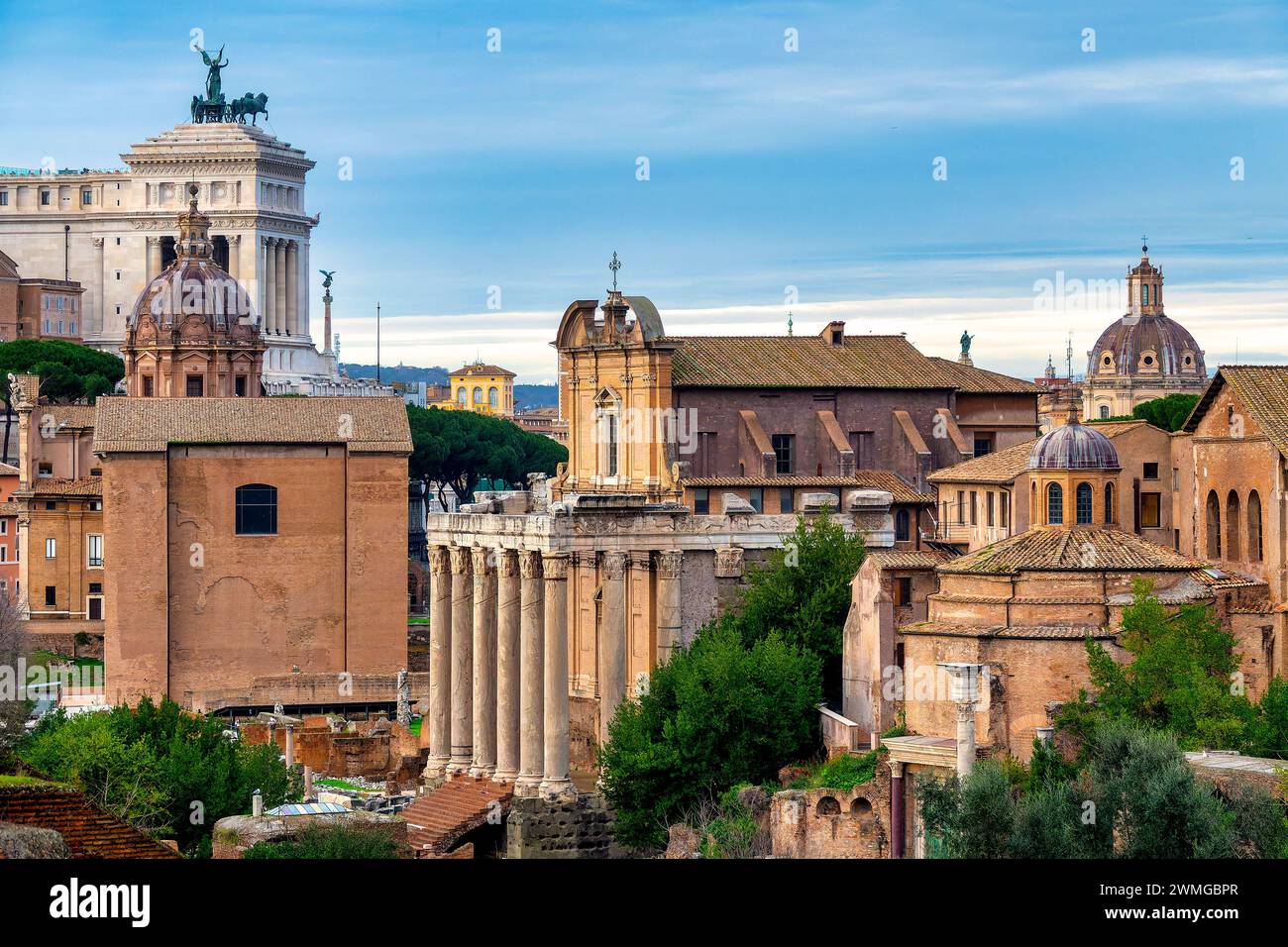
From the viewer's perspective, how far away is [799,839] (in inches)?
1813

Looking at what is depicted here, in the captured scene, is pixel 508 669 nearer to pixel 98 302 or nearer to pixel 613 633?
pixel 613 633

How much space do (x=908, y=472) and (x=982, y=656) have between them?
68.5 feet

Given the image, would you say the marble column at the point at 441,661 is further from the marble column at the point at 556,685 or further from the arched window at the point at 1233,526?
the arched window at the point at 1233,526

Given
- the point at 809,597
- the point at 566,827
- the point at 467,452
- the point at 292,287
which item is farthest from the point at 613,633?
the point at 292,287

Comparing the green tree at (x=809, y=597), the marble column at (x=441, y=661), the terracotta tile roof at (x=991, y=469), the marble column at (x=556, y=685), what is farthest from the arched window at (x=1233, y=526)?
the marble column at (x=441, y=661)

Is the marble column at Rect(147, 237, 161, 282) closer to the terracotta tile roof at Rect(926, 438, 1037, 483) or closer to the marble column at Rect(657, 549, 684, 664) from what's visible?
the terracotta tile roof at Rect(926, 438, 1037, 483)

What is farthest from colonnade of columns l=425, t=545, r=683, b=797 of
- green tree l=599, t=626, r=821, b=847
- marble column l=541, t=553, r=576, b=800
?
green tree l=599, t=626, r=821, b=847

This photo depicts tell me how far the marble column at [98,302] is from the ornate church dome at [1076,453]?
397 feet

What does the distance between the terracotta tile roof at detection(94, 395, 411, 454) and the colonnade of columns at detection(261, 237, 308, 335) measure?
266 feet

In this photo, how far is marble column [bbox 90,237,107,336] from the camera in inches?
6486

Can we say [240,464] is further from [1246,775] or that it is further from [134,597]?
[1246,775]

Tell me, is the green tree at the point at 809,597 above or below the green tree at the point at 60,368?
below

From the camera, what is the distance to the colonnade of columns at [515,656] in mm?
52938

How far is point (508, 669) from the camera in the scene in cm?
5491
